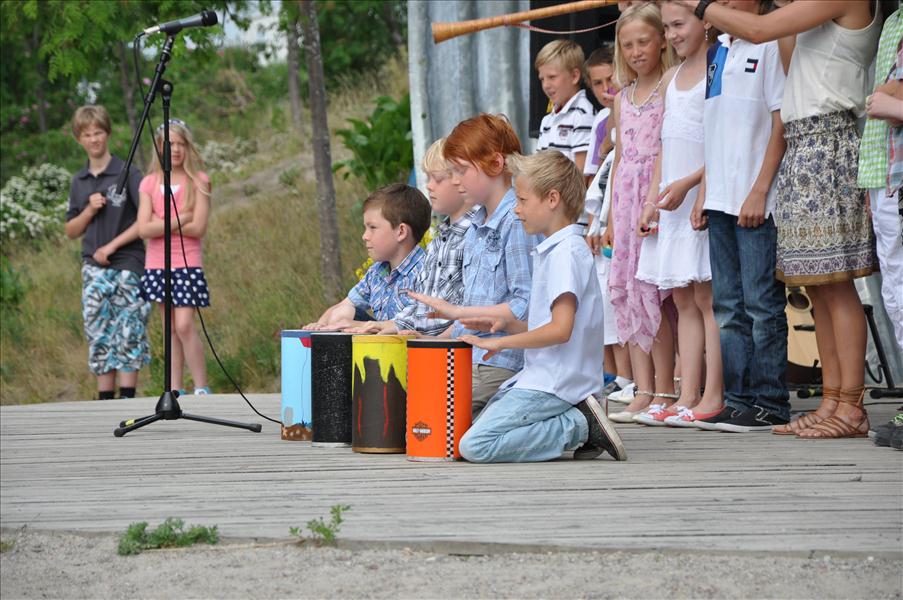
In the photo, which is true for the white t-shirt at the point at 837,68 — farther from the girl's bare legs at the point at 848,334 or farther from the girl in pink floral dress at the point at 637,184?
the girl in pink floral dress at the point at 637,184

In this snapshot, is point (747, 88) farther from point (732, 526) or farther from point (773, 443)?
point (732, 526)

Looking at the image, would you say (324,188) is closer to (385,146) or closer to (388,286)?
(385,146)

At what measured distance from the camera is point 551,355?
14.8 ft

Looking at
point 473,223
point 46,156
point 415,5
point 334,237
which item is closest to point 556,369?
point 473,223

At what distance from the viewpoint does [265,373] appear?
9.52 metres

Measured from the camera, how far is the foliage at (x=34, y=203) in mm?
15523

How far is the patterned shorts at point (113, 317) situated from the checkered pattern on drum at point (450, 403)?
13.1 ft

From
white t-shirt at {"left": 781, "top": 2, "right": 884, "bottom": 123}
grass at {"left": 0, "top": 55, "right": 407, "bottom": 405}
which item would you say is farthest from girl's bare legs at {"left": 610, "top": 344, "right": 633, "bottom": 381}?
grass at {"left": 0, "top": 55, "right": 407, "bottom": 405}

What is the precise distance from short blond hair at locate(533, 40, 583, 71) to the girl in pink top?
2.14 m

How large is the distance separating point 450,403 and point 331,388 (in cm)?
60

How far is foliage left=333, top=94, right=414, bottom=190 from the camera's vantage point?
11099mm

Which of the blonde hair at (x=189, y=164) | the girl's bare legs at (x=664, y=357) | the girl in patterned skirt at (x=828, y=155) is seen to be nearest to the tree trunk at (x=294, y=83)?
the blonde hair at (x=189, y=164)

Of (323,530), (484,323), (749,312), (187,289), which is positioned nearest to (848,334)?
(749,312)

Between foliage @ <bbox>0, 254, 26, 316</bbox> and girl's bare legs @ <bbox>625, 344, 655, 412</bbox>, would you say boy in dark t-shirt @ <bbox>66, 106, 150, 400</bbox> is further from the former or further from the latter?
foliage @ <bbox>0, 254, 26, 316</bbox>
